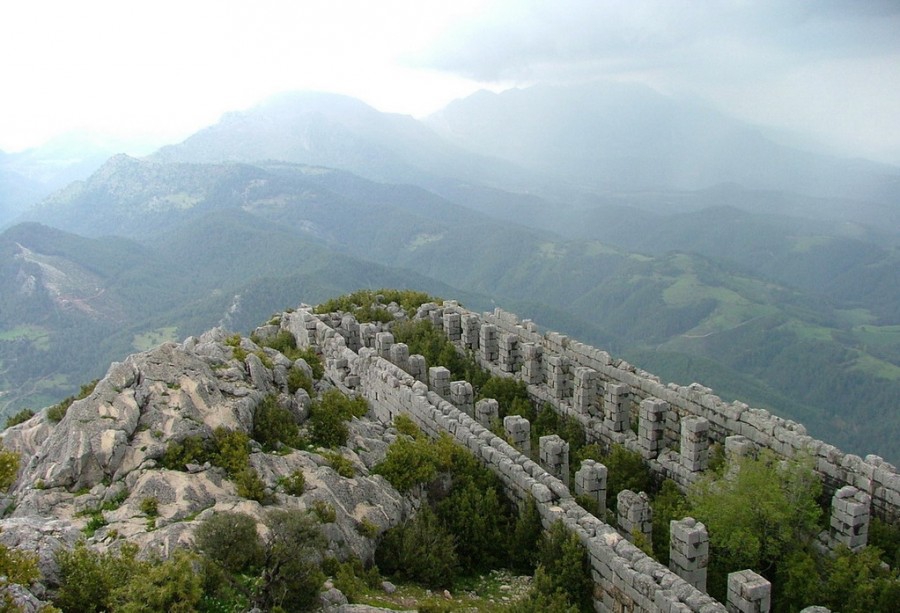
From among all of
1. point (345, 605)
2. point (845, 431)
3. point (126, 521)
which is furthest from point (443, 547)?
point (845, 431)

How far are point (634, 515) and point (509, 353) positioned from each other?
13890 mm

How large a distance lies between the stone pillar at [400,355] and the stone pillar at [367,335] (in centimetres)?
467

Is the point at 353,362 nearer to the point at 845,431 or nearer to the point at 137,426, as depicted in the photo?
the point at 137,426

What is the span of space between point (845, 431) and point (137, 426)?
16595 centimetres

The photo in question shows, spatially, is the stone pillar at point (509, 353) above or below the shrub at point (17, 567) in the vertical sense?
below

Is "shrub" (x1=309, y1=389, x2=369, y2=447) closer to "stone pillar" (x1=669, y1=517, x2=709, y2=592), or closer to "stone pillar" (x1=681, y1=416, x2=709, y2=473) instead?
"stone pillar" (x1=669, y1=517, x2=709, y2=592)

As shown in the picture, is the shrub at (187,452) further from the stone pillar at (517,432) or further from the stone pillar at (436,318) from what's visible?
the stone pillar at (436,318)

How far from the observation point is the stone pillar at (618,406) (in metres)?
24.8

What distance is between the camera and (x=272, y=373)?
2103 cm

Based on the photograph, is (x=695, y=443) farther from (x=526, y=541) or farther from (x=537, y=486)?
(x=526, y=541)

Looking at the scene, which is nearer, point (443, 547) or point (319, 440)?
point (443, 547)

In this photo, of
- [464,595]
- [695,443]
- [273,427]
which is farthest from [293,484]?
[695,443]

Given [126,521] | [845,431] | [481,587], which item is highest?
[126,521]

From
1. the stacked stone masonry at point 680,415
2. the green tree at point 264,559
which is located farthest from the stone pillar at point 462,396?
the green tree at point 264,559
